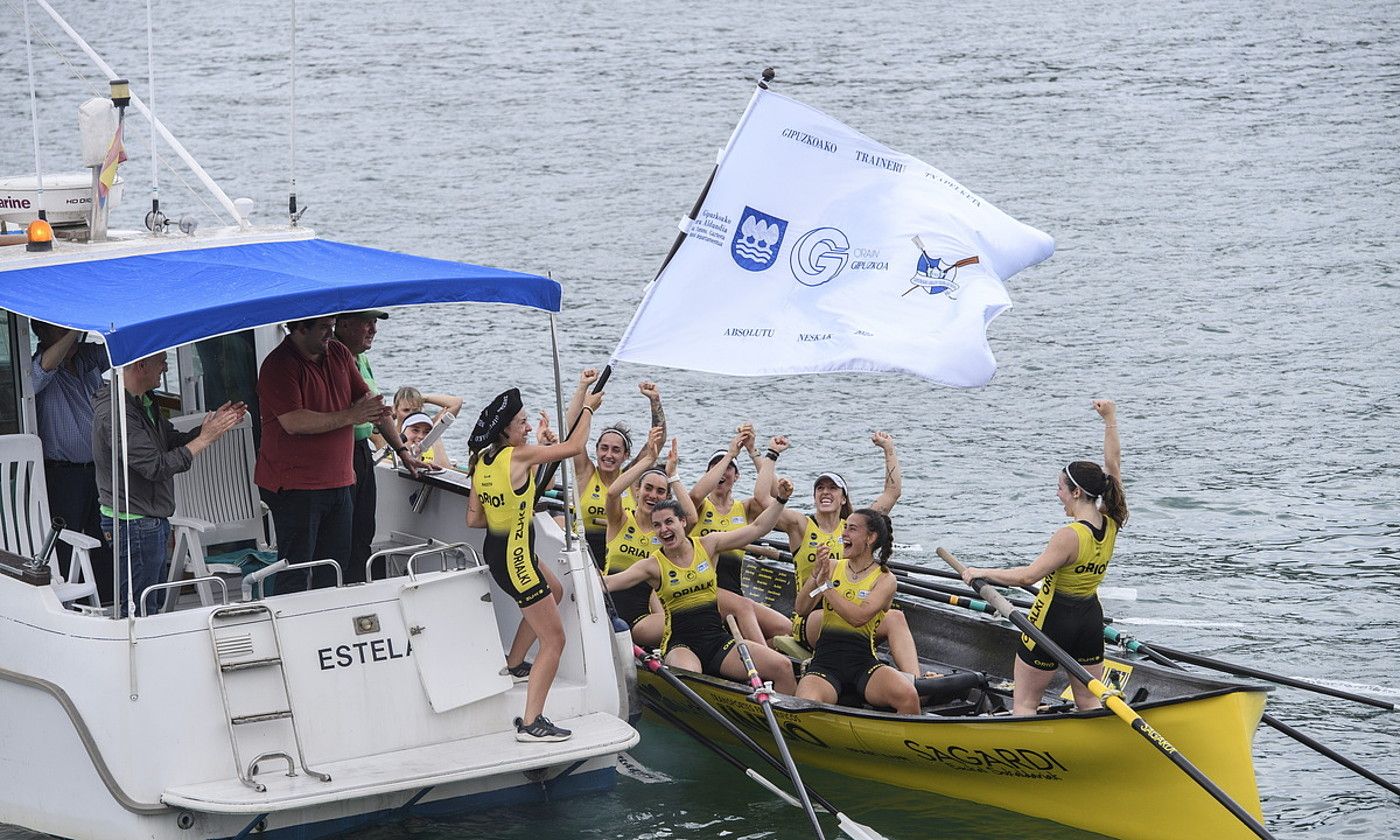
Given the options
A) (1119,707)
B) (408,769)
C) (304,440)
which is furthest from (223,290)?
(1119,707)

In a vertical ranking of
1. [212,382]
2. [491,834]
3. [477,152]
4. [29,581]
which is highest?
[477,152]

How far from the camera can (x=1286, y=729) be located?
10961 millimetres

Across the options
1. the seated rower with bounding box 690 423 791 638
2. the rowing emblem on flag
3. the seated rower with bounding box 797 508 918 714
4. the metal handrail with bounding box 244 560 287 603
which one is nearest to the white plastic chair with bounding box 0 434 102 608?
the metal handrail with bounding box 244 560 287 603

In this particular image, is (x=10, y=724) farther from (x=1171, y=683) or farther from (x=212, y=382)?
(x=1171, y=683)

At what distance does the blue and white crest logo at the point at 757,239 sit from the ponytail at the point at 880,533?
193 centimetres

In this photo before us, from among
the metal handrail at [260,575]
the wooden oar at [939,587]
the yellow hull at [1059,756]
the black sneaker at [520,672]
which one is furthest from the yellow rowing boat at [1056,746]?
the metal handrail at [260,575]

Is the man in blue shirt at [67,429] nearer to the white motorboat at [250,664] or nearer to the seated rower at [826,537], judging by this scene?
the white motorboat at [250,664]

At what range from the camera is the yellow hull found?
983cm

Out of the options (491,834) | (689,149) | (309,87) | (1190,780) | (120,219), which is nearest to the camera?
(1190,780)

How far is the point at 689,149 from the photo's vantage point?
3772cm

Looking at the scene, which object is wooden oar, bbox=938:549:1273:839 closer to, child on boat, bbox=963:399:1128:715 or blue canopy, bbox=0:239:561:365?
child on boat, bbox=963:399:1128:715

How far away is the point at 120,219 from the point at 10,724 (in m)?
26.8

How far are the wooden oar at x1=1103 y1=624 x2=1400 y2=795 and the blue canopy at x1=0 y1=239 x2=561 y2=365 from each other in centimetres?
441

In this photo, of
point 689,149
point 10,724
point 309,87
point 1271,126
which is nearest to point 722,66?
point 689,149
